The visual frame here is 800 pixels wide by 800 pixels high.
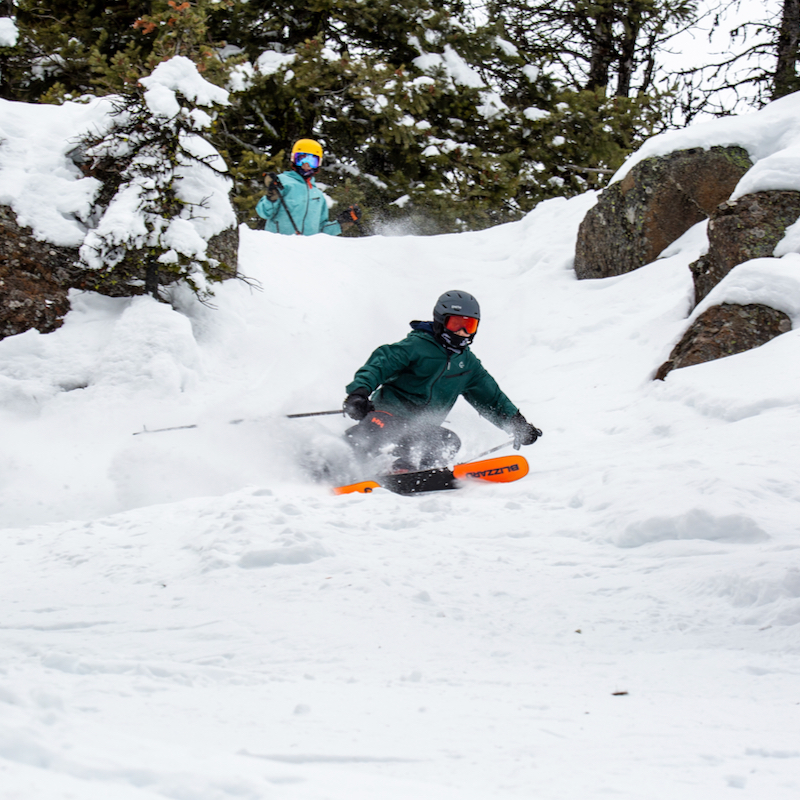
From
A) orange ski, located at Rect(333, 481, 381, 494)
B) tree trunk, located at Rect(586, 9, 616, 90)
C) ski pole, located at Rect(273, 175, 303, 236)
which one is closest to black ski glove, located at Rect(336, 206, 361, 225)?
ski pole, located at Rect(273, 175, 303, 236)

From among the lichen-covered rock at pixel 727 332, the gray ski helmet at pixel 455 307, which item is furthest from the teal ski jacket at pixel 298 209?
the lichen-covered rock at pixel 727 332

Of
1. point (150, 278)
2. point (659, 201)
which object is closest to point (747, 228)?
point (659, 201)

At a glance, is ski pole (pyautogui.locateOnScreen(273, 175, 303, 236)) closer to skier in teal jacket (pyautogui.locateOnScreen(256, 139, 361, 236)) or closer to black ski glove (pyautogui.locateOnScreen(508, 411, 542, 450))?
skier in teal jacket (pyautogui.locateOnScreen(256, 139, 361, 236))

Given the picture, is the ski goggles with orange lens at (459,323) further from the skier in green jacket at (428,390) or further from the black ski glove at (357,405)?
the black ski glove at (357,405)

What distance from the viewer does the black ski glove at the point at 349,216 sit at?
12.1m

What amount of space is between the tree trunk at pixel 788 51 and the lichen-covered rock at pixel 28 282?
37.0ft

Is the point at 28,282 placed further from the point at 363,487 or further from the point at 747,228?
the point at 747,228

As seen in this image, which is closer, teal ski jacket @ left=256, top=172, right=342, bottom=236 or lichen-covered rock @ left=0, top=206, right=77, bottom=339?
lichen-covered rock @ left=0, top=206, right=77, bottom=339

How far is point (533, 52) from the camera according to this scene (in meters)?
15.0

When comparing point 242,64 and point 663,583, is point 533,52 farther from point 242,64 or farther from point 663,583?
point 663,583

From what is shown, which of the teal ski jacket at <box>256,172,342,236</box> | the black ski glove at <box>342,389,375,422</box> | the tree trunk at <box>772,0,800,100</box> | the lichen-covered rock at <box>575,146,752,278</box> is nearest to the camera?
the black ski glove at <box>342,389,375,422</box>

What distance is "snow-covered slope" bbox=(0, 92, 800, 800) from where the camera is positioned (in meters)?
1.64

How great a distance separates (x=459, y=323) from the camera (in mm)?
5691

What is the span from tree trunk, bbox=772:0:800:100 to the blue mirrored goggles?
25.5ft
